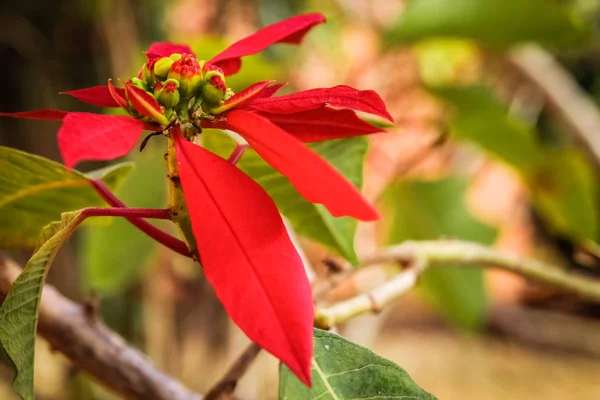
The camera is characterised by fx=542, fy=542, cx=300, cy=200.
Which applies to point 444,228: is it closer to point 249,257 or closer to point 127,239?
→ point 127,239

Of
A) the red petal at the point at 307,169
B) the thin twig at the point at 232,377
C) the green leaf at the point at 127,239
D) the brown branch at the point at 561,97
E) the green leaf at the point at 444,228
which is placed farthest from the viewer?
the brown branch at the point at 561,97

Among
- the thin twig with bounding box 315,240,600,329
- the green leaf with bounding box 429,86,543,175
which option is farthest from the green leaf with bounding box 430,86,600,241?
the thin twig with bounding box 315,240,600,329

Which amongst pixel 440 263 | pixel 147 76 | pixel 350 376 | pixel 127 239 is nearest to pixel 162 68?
pixel 147 76

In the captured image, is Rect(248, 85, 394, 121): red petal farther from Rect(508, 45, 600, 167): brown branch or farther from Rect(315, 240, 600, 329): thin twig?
Rect(508, 45, 600, 167): brown branch

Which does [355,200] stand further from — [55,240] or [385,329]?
[385,329]

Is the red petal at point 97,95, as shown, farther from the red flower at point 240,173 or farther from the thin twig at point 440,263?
the thin twig at point 440,263

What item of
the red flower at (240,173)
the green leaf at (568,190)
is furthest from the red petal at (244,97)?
the green leaf at (568,190)
